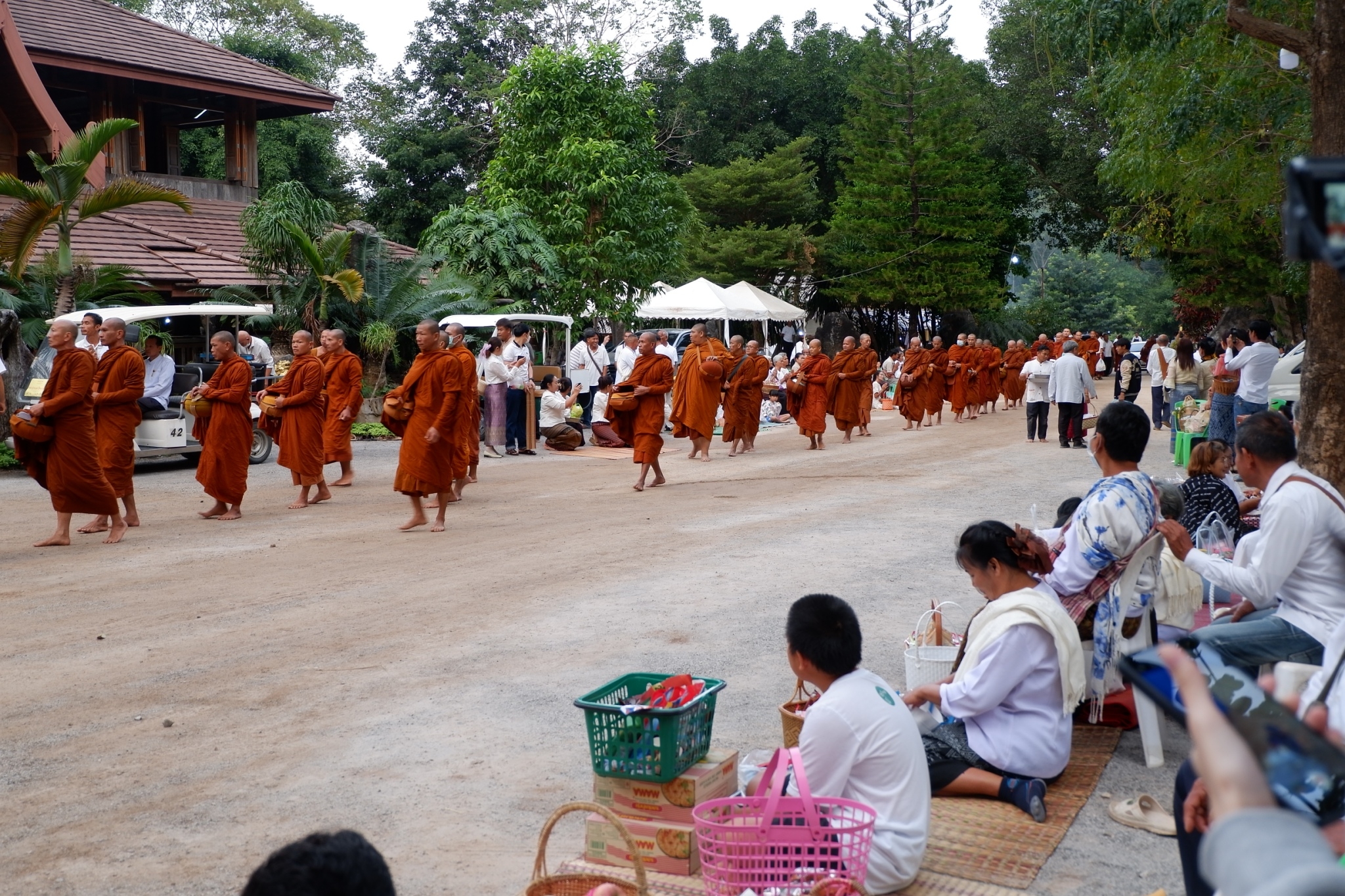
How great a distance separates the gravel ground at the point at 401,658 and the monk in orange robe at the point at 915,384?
9110 millimetres

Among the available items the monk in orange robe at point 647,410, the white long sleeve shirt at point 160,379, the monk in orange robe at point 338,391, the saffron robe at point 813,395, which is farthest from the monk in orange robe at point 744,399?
the white long sleeve shirt at point 160,379

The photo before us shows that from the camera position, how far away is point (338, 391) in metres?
13.2

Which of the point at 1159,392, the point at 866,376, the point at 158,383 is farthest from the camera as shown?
the point at 1159,392

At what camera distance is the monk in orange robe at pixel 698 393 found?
55.4ft

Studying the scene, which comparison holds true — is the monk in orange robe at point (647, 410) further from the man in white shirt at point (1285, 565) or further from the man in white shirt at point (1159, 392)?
the man in white shirt at point (1159, 392)

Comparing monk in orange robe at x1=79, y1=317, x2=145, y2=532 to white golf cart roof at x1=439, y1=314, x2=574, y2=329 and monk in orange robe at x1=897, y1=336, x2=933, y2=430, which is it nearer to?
white golf cart roof at x1=439, y1=314, x2=574, y2=329

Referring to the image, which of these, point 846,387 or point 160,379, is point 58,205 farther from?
point 846,387

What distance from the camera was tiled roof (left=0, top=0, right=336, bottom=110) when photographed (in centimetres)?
2159

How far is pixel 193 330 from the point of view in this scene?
20.9 metres

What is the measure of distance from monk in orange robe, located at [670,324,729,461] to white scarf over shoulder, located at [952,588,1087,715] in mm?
12425

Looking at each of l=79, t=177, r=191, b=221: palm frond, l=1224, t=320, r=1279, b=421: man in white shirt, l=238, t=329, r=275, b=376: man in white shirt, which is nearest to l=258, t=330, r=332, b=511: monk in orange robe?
l=238, t=329, r=275, b=376: man in white shirt

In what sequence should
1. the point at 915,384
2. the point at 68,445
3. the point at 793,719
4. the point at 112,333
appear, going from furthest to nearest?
the point at 915,384, the point at 112,333, the point at 68,445, the point at 793,719

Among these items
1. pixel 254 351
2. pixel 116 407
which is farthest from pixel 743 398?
pixel 116 407

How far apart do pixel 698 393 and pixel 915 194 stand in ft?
77.3
